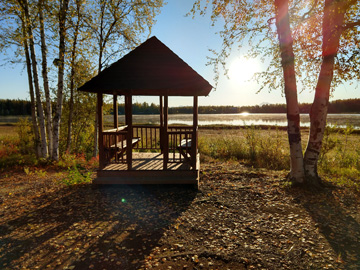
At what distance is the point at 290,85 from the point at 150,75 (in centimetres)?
388

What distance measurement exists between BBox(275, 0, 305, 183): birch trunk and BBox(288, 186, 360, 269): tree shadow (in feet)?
2.07

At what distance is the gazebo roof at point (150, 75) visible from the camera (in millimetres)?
6004

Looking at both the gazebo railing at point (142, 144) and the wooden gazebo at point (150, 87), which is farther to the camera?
the gazebo railing at point (142, 144)

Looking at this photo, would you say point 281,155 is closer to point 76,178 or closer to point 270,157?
point 270,157

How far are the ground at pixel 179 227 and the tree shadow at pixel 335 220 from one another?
0.7 inches

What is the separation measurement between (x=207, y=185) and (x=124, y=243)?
3.41 meters

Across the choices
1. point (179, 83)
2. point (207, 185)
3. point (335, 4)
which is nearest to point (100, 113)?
point (179, 83)

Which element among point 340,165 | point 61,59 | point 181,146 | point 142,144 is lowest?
point 340,165

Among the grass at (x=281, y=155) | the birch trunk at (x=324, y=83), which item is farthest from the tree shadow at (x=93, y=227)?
the grass at (x=281, y=155)

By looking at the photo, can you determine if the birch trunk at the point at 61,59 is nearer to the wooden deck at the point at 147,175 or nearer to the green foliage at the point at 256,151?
the wooden deck at the point at 147,175

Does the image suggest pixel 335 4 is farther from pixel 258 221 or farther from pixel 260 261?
pixel 260 261

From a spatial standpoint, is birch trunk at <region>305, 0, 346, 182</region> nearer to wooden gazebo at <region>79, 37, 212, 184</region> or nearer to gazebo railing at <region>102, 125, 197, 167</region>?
wooden gazebo at <region>79, 37, 212, 184</region>

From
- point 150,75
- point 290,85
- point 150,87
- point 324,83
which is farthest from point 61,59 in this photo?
point 324,83

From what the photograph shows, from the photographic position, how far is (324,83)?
6.14 metres
